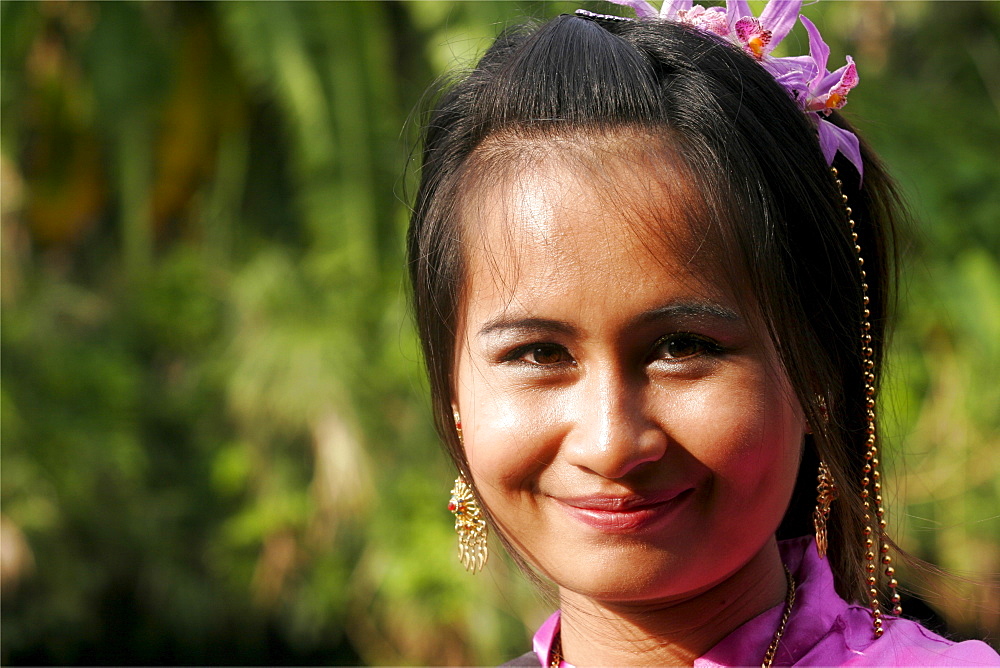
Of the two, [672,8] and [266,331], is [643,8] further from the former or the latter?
[266,331]

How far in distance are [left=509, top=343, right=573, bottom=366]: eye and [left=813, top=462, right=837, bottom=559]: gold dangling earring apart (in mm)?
391

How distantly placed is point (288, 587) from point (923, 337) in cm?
324

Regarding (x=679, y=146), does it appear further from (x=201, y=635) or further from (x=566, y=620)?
(x=201, y=635)

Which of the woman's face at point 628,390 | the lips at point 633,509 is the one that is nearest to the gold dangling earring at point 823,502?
the woman's face at point 628,390

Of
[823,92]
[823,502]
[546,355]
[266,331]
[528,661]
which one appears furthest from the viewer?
[266,331]

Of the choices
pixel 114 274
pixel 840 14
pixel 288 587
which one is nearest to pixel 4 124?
pixel 114 274

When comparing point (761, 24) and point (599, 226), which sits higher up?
point (761, 24)

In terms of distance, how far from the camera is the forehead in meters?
1.21

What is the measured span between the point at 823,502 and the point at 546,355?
44 cm

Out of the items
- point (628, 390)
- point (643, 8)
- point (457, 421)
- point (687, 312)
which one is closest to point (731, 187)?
point (687, 312)

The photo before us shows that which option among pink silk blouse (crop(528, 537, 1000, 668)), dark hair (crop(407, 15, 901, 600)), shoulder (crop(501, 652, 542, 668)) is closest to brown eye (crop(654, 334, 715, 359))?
dark hair (crop(407, 15, 901, 600))

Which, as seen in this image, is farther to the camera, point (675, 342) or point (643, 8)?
point (643, 8)

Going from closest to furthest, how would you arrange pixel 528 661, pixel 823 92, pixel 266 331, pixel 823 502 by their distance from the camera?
pixel 823 502 < pixel 823 92 < pixel 528 661 < pixel 266 331

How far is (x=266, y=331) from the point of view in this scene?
5.05 metres
